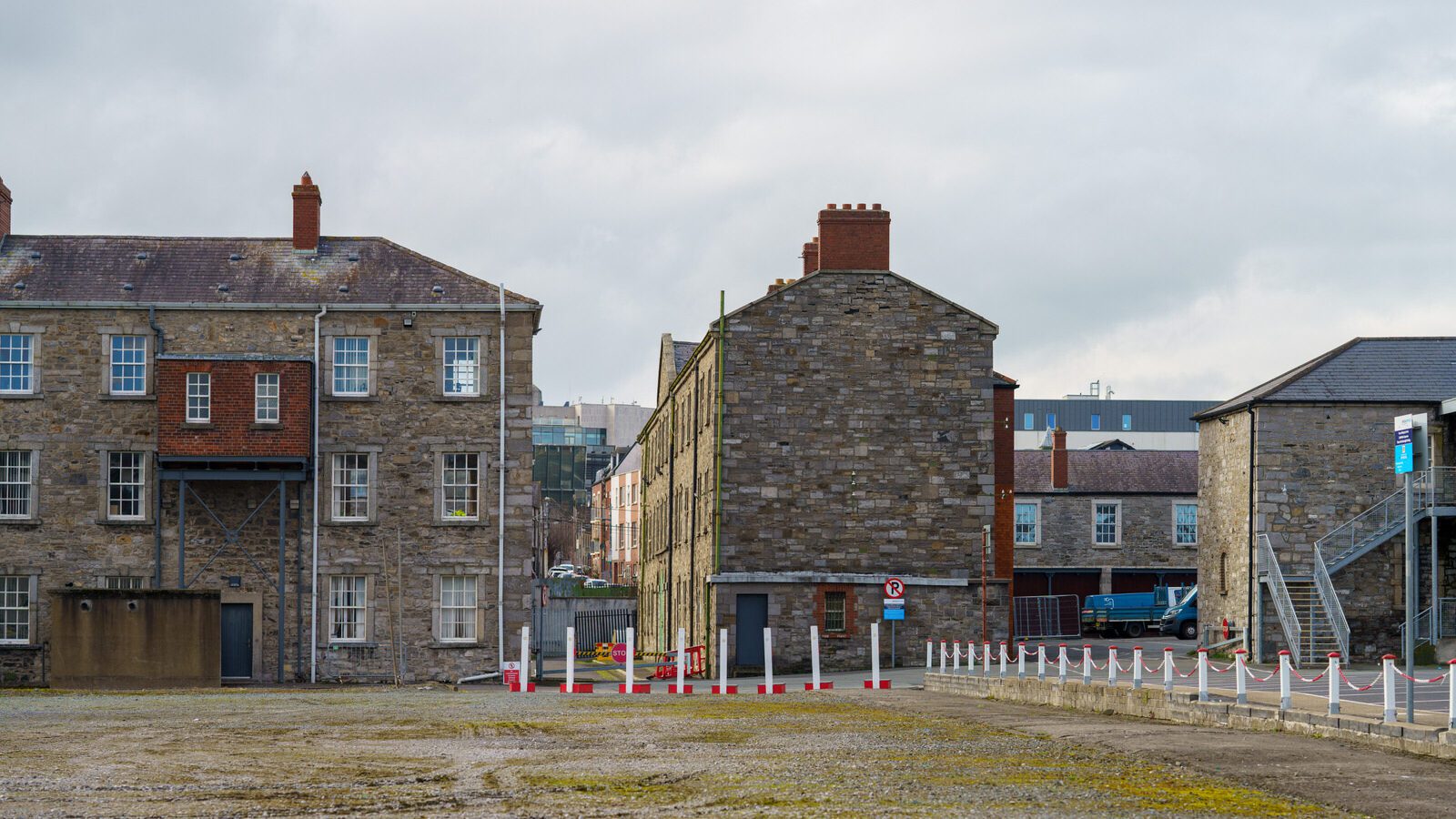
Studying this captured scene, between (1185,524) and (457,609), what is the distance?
33.6 meters

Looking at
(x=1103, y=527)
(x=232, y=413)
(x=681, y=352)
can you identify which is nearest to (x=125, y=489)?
(x=232, y=413)

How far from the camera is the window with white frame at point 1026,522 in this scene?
6088 centimetres

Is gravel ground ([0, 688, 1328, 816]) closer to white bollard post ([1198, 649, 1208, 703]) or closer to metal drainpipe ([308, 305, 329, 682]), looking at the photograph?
white bollard post ([1198, 649, 1208, 703])

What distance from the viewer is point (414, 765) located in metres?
14.0

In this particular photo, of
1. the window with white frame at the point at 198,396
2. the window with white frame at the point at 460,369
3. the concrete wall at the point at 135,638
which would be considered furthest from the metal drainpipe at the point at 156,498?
the window with white frame at the point at 460,369

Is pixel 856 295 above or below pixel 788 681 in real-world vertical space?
above

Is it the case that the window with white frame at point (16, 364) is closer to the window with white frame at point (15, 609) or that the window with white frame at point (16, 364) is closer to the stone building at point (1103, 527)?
the window with white frame at point (15, 609)

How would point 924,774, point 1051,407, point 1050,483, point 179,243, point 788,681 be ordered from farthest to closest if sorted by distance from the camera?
point 1051,407, point 1050,483, point 179,243, point 788,681, point 924,774

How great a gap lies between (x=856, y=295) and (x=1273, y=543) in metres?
11.3

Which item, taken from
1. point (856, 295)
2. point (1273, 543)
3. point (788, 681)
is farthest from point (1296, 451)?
point (788, 681)

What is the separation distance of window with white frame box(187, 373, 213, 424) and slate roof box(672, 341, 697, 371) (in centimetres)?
2123

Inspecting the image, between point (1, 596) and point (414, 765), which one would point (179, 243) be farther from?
point (414, 765)

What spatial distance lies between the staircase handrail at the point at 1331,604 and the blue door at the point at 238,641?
23.5 meters

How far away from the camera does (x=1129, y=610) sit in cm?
5697
